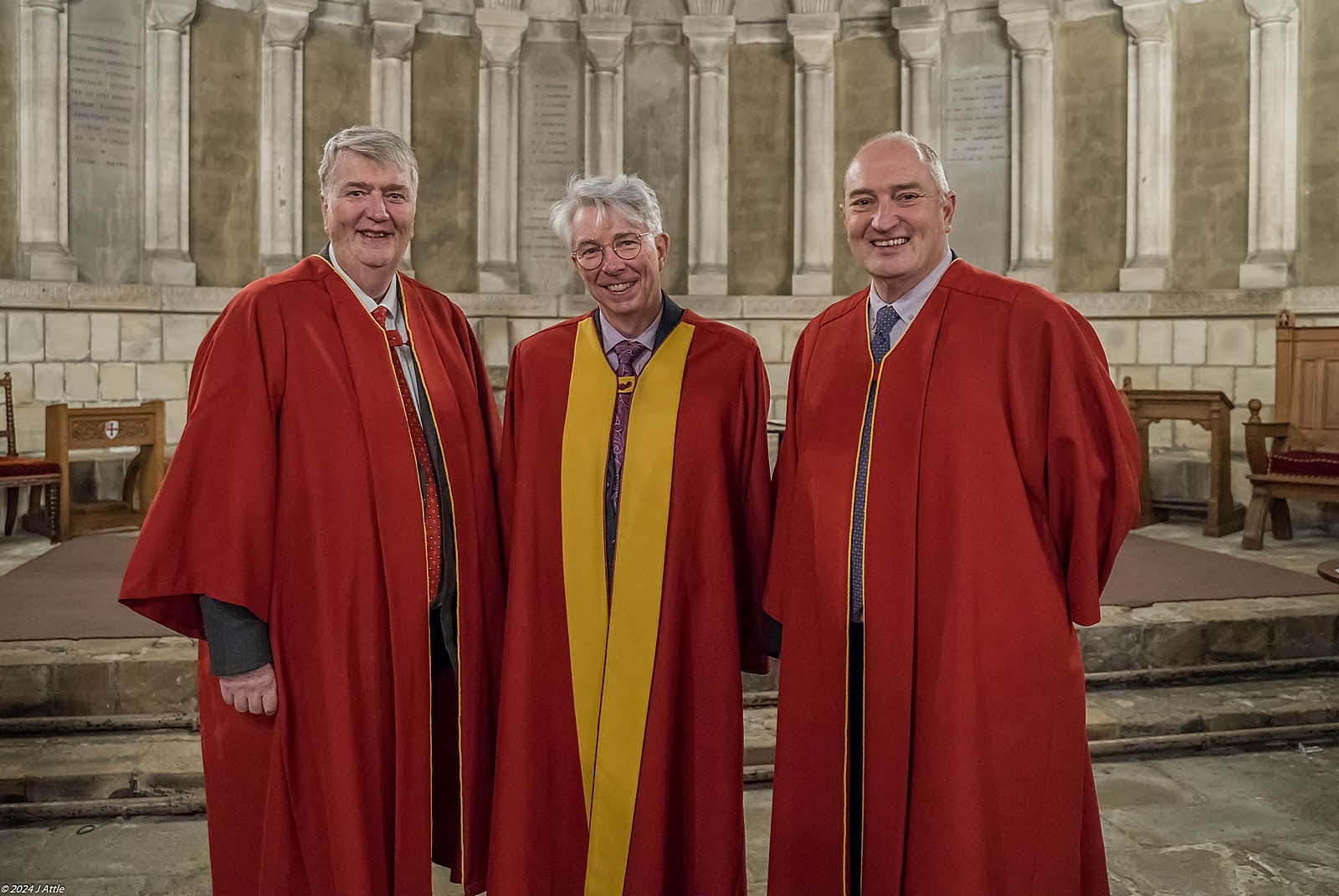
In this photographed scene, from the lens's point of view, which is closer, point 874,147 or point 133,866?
point 874,147

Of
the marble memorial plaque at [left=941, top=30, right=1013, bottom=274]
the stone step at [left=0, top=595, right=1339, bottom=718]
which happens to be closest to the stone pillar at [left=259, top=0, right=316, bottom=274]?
the stone step at [left=0, top=595, right=1339, bottom=718]

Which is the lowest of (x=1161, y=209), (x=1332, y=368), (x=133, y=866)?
(x=133, y=866)

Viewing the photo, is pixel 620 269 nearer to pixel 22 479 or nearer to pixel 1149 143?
pixel 22 479

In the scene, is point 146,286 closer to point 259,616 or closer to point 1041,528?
point 259,616

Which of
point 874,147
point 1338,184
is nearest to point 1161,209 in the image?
point 1338,184

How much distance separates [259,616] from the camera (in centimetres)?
197

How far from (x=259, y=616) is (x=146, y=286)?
6.01m

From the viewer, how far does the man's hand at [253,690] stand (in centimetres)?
195

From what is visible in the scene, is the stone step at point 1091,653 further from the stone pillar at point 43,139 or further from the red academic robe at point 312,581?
the stone pillar at point 43,139

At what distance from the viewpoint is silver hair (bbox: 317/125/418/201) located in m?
2.08

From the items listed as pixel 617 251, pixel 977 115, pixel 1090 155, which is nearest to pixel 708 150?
pixel 977 115

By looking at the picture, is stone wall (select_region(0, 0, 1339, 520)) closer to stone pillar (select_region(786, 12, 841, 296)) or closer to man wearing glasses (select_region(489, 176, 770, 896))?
stone pillar (select_region(786, 12, 841, 296))

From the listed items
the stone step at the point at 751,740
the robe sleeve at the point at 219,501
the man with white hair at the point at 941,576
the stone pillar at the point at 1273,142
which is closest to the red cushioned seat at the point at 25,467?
the stone step at the point at 751,740

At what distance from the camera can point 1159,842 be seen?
2963 millimetres
